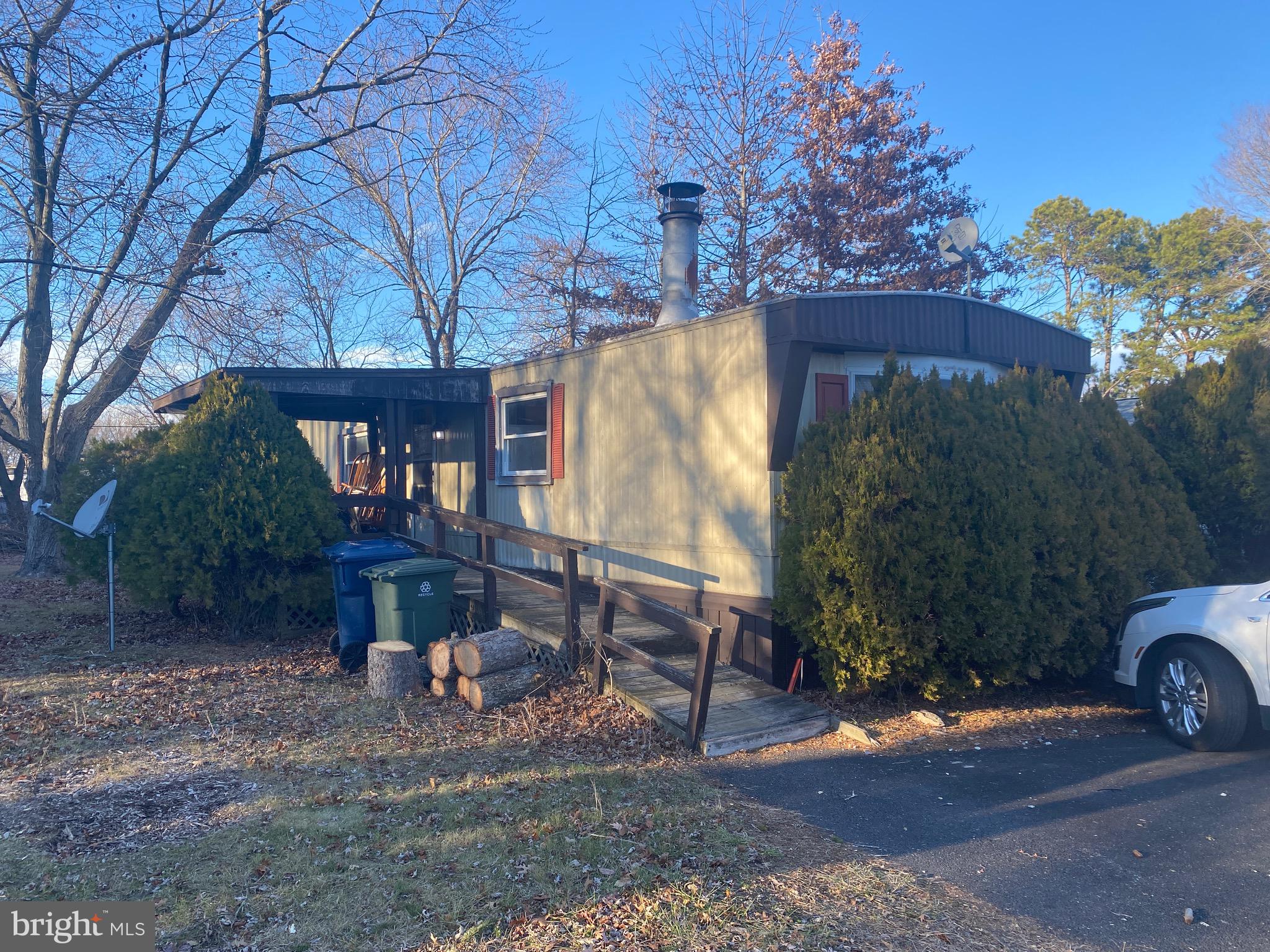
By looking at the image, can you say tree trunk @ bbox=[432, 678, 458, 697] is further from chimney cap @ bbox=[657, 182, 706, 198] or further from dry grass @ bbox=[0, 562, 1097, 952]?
chimney cap @ bbox=[657, 182, 706, 198]

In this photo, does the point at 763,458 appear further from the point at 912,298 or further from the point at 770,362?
the point at 912,298

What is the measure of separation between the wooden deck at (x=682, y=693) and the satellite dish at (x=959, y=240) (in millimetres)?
5064

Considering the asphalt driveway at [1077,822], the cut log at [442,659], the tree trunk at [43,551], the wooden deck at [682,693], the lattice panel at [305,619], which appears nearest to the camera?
the asphalt driveway at [1077,822]

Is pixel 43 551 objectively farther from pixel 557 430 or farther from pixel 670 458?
pixel 670 458

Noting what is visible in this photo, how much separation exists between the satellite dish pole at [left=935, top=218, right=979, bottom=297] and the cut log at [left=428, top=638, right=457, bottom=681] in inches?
250

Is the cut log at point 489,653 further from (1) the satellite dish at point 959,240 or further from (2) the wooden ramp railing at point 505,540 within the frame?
(1) the satellite dish at point 959,240

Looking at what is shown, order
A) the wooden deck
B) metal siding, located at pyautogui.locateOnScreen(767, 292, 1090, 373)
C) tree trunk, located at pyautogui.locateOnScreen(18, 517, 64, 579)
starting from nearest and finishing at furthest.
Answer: the wooden deck → metal siding, located at pyautogui.locateOnScreen(767, 292, 1090, 373) → tree trunk, located at pyautogui.locateOnScreen(18, 517, 64, 579)

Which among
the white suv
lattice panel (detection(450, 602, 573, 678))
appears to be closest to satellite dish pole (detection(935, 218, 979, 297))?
the white suv

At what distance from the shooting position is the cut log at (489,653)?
6590 millimetres

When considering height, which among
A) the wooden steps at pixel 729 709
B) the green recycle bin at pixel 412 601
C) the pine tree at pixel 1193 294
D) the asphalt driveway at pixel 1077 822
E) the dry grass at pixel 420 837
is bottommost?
the asphalt driveway at pixel 1077 822

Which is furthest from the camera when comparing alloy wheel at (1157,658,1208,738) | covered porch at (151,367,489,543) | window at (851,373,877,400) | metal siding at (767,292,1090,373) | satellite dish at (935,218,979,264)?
covered porch at (151,367,489,543)

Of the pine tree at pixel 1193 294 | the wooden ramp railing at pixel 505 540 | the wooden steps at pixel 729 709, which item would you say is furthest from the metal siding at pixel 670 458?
the pine tree at pixel 1193 294

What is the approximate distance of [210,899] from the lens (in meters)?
3.58

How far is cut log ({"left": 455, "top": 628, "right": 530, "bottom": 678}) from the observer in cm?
659
